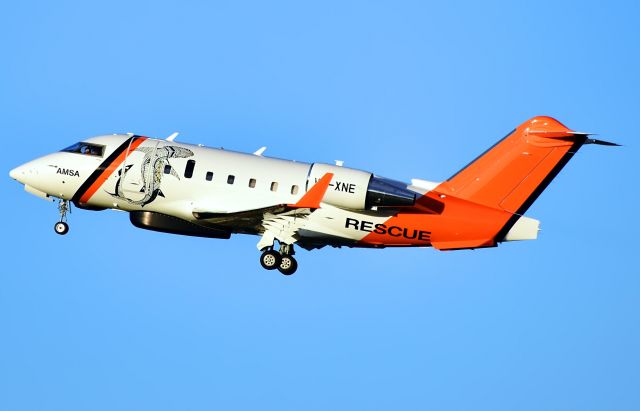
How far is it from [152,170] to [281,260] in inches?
187

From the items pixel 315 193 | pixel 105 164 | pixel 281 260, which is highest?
pixel 105 164

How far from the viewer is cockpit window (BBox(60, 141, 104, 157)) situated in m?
40.6

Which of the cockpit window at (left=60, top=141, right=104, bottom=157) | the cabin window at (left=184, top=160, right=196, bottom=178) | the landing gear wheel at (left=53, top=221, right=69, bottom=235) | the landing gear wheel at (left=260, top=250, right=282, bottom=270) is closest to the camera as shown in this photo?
the landing gear wheel at (left=260, top=250, right=282, bottom=270)

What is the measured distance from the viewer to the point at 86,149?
40.9m

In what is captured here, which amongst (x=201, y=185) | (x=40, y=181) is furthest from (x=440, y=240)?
(x=40, y=181)

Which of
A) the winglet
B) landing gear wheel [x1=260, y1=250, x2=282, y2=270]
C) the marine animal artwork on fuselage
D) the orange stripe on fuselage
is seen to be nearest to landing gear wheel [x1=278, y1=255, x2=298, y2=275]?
landing gear wheel [x1=260, y1=250, x2=282, y2=270]

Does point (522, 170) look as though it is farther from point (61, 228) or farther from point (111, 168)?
point (61, 228)

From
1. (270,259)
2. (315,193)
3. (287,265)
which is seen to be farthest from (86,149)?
(315,193)

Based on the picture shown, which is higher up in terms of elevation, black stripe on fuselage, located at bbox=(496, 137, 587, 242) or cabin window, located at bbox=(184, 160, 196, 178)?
black stripe on fuselage, located at bbox=(496, 137, 587, 242)

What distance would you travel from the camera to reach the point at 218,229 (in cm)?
4041

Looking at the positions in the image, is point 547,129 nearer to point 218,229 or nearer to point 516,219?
point 516,219

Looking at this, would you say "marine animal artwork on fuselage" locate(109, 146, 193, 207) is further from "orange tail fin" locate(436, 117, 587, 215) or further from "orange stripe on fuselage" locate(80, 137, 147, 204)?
"orange tail fin" locate(436, 117, 587, 215)

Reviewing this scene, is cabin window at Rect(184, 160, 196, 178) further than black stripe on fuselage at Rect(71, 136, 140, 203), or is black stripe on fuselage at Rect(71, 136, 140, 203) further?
black stripe on fuselage at Rect(71, 136, 140, 203)

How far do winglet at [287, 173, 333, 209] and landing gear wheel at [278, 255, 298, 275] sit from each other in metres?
2.80
